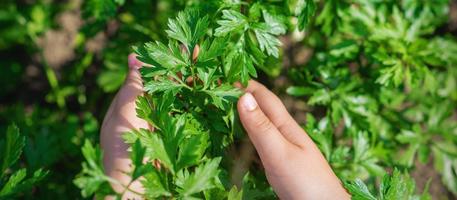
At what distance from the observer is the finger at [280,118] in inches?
69.3

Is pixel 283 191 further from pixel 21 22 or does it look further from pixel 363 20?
pixel 21 22

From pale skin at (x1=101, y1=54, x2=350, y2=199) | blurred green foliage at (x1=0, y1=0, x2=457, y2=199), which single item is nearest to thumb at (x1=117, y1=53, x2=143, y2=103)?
pale skin at (x1=101, y1=54, x2=350, y2=199)

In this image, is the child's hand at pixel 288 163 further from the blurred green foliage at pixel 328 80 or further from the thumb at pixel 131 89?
the thumb at pixel 131 89

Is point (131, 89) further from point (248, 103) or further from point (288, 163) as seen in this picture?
point (288, 163)

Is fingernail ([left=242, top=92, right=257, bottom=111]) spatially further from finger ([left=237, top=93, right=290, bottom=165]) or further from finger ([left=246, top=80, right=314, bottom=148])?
finger ([left=246, top=80, right=314, bottom=148])

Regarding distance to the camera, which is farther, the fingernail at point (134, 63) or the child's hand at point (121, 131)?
the fingernail at point (134, 63)

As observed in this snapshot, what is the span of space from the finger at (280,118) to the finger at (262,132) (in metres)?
0.11

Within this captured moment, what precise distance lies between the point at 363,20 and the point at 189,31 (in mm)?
988

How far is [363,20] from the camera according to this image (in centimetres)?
227

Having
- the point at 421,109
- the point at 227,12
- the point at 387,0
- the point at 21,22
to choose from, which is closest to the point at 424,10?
the point at 387,0

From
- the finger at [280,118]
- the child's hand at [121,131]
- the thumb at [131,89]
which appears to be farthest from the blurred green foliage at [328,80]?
the thumb at [131,89]

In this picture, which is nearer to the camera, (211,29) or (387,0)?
(211,29)

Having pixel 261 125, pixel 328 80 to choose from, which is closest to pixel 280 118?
pixel 261 125

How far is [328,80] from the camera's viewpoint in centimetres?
224
